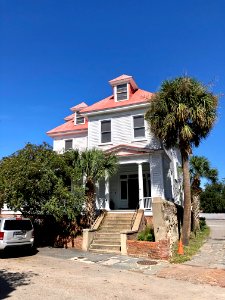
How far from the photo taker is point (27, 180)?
15547 mm

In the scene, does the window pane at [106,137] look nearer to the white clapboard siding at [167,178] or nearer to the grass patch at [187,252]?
the white clapboard siding at [167,178]

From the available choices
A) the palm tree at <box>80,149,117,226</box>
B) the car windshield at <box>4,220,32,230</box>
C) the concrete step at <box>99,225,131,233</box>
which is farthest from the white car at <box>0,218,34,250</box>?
the concrete step at <box>99,225,131,233</box>

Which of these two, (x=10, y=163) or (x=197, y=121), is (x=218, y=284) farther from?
(x=10, y=163)

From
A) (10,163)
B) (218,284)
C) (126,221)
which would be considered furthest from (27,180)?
(218,284)

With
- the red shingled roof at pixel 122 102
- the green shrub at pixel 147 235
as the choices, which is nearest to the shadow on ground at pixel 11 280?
the green shrub at pixel 147 235

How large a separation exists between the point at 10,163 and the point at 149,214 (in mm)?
8912

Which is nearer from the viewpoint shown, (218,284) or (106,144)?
(218,284)

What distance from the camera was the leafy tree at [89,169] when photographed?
57.5 feet

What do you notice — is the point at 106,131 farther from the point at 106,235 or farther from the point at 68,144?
the point at 106,235

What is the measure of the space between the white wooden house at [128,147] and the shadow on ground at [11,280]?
1021 centimetres

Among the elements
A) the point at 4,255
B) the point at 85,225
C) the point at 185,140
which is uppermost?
the point at 185,140

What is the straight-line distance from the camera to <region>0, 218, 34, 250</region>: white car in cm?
1341

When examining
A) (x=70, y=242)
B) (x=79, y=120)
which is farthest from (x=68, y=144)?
(x=70, y=242)

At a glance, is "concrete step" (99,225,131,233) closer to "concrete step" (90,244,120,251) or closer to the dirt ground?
"concrete step" (90,244,120,251)
